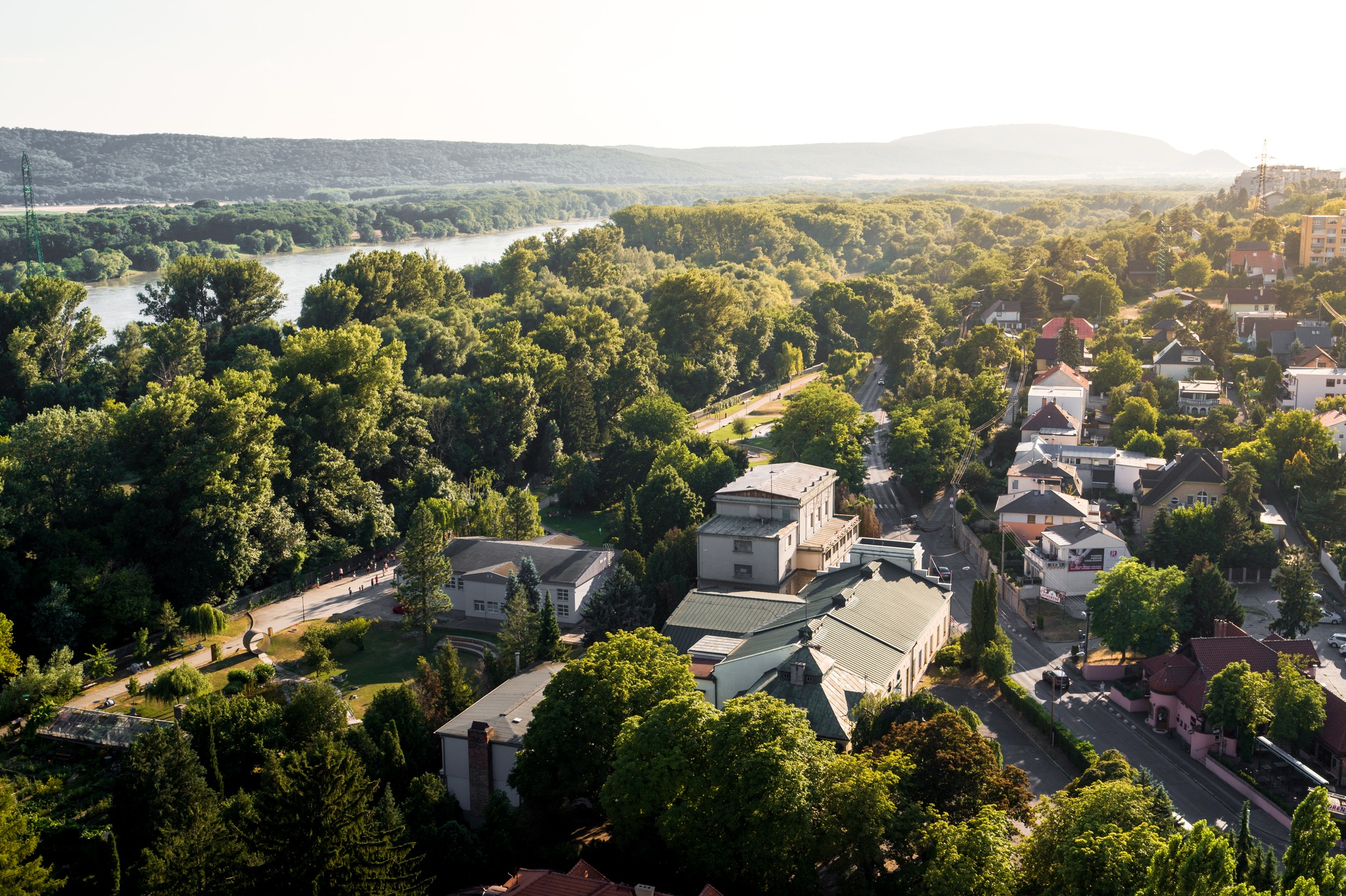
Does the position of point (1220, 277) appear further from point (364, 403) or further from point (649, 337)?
point (364, 403)

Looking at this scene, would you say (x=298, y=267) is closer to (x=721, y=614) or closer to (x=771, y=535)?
(x=771, y=535)

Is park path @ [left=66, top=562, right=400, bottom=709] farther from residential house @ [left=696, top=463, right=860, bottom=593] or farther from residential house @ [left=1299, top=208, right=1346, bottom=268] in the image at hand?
residential house @ [left=1299, top=208, right=1346, bottom=268]

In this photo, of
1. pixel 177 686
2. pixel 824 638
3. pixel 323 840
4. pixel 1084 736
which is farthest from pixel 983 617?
pixel 177 686

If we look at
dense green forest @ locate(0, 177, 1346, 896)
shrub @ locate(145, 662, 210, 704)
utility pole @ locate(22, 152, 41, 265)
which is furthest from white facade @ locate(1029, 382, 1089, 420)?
utility pole @ locate(22, 152, 41, 265)

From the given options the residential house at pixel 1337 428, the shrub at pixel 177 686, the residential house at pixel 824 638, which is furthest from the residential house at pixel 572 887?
the residential house at pixel 1337 428

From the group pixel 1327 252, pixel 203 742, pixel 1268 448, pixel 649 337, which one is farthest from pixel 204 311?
pixel 1327 252

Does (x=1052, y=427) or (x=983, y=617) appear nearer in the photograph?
(x=983, y=617)
